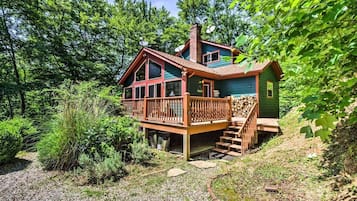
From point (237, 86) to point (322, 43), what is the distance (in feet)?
29.9

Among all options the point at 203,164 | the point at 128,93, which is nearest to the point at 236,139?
the point at 203,164

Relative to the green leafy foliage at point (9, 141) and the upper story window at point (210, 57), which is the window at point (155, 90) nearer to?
the upper story window at point (210, 57)

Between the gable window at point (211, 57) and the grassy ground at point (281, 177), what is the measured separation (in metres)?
8.09

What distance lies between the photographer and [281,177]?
13.0 feet

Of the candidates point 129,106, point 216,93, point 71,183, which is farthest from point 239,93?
point 71,183

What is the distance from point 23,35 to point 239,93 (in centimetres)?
1322

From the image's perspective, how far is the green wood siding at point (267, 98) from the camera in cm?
1050

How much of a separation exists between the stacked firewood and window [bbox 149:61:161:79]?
442 cm

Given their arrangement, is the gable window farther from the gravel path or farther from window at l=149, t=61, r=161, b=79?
the gravel path

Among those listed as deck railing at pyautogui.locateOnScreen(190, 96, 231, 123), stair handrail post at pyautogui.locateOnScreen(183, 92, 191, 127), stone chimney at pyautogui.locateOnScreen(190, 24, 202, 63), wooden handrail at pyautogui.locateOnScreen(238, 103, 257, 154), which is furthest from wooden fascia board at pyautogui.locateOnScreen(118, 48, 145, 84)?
wooden handrail at pyautogui.locateOnScreen(238, 103, 257, 154)

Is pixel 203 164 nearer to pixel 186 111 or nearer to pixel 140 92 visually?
pixel 186 111

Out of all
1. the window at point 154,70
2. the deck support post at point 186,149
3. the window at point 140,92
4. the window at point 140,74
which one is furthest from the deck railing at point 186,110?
the window at point 140,74

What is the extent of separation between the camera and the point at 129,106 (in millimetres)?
10508

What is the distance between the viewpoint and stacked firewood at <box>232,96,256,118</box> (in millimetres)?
10000
